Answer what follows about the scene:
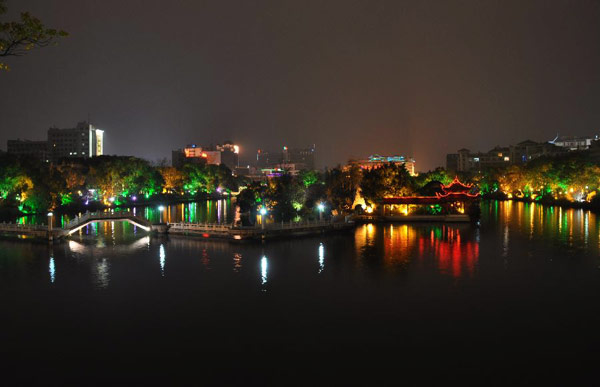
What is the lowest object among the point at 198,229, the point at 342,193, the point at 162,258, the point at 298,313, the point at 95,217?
the point at 298,313

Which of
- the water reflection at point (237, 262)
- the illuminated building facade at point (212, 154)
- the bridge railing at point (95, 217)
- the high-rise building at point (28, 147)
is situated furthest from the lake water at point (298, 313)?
the illuminated building facade at point (212, 154)

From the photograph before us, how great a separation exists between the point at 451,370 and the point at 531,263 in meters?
14.3

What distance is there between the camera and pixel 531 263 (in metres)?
23.7

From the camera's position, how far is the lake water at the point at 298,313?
39.3 feet

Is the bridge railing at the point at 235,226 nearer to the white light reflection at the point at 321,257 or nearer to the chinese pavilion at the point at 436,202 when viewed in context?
the white light reflection at the point at 321,257

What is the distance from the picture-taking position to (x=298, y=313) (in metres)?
15.9

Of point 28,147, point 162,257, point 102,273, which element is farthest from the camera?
point 28,147

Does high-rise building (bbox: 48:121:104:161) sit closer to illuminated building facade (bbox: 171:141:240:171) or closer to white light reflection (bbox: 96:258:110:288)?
illuminated building facade (bbox: 171:141:240:171)

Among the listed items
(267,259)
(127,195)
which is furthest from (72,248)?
(127,195)

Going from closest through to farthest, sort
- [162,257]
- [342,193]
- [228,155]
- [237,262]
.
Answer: [237,262]
[162,257]
[342,193]
[228,155]

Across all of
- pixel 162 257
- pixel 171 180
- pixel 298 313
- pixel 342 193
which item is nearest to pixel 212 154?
pixel 171 180

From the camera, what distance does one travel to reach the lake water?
39.3ft

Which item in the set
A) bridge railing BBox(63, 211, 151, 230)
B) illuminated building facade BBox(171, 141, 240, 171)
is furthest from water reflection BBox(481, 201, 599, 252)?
illuminated building facade BBox(171, 141, 240, 171)

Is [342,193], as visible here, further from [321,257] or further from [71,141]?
[71,141]
